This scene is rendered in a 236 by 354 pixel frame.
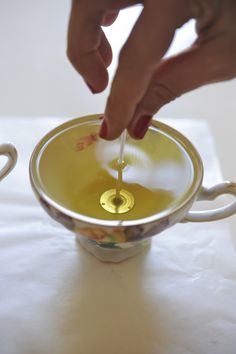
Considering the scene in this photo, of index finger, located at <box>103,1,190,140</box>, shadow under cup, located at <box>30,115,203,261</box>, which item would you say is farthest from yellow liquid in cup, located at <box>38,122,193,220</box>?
index finger, located at <box>103,1,190,140</box>

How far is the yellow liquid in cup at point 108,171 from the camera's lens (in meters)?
0.36

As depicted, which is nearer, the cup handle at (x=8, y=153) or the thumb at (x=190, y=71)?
the thumb at (x=190, y=71)

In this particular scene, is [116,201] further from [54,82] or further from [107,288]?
[54,82]

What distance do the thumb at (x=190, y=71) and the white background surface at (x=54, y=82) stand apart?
204 mm

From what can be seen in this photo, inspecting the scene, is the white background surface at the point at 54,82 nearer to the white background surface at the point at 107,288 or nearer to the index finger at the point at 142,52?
the white background surface at the point at 107,288

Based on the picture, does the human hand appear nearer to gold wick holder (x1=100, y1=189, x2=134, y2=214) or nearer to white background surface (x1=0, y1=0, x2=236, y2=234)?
gold wick holder (x1=100, y1=189, x2=134, y2=214)

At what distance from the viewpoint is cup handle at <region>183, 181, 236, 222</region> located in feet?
1.21

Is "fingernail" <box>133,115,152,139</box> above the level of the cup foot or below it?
above

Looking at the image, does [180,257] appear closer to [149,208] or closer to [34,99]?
[149,208]

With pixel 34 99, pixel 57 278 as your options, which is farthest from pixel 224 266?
pixel 34 99

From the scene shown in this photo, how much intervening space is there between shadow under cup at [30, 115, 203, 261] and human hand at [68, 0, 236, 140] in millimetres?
74

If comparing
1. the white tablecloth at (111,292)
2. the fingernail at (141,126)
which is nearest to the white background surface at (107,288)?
the white tablecloth at (111,292)

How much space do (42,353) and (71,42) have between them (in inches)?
8.6

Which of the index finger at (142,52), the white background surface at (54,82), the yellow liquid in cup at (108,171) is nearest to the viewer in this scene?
the index finger at (142,52)
